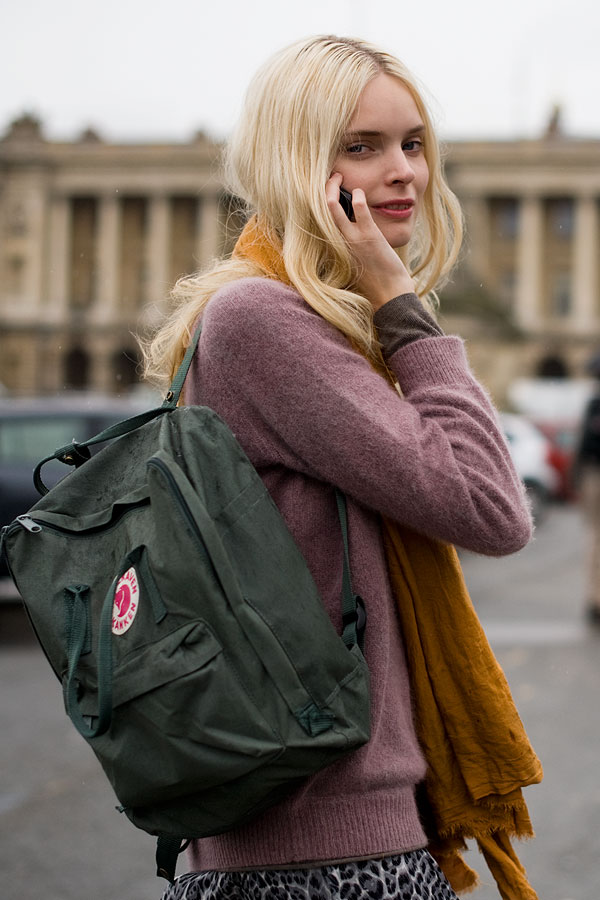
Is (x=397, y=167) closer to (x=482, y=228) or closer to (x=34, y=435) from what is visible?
(x=34, y=435)

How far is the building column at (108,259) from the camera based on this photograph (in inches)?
2645

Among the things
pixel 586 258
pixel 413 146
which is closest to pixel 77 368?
pixel 586 258

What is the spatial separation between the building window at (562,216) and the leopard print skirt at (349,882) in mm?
67587

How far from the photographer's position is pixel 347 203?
5.57ft

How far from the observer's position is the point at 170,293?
1.91m

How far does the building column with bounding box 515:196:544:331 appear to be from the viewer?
6569 centimetres

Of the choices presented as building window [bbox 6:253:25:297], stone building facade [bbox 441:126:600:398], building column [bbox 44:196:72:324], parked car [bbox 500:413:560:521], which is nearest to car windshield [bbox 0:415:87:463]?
parked car [bbox 500:413:560:521]

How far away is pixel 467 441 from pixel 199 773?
0.53 m

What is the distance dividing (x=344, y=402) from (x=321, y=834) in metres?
0.54

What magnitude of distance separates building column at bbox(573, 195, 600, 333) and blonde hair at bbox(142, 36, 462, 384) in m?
65.3

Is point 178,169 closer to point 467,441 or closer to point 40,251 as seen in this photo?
point 40,251

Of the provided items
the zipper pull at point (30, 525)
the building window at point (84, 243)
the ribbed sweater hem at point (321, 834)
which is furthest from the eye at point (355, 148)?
the building window at point (84, 243)

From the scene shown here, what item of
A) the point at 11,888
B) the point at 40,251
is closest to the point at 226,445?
the point at 11,888

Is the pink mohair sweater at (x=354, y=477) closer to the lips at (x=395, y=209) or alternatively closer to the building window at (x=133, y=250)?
the lips at (x=395, y=209)
